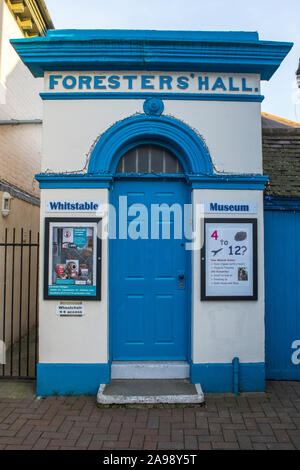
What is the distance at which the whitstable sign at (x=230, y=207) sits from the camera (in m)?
4.80

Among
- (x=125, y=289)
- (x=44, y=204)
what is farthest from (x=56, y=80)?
(x=125, y=289)

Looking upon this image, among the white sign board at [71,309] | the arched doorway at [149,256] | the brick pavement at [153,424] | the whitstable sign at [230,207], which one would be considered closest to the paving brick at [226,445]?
the brick pavement at [153,424]

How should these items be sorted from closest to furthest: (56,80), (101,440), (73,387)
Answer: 1. (101,440)
2. (73,387)
3. (56,80)

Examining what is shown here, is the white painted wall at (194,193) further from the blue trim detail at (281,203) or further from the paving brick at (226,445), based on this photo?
the paving brick at (226,445)

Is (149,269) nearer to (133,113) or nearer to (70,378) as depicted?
(70,378)

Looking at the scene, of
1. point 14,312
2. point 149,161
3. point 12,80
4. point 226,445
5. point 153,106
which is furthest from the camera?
point 12,80

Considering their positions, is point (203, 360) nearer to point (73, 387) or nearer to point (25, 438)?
point (73, 387)

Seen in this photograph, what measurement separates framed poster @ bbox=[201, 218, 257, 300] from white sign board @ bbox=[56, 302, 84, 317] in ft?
5.57

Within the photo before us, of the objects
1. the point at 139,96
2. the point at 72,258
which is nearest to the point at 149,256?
the point at 72,258

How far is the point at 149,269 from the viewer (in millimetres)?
4930

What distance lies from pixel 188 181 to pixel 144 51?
6.03 ft

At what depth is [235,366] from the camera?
15.1ft

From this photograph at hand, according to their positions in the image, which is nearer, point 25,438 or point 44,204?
point 25,438

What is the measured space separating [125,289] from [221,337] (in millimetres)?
1438
